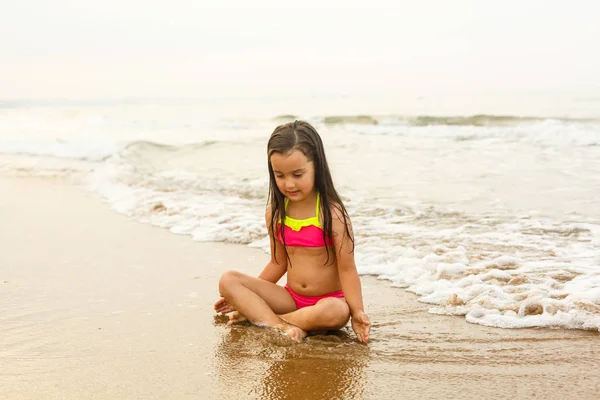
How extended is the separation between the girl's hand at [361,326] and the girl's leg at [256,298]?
431 millimetres

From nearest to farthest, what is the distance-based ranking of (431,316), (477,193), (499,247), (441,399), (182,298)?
(441,399) → (431,316) → (182,298) → (499,247) → (477,193)

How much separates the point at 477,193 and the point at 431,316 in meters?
4.80

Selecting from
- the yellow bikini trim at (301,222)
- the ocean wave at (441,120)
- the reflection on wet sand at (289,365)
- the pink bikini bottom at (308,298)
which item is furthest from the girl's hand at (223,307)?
the ocean wave at (441,120)

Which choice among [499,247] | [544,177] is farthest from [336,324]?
[544,177]

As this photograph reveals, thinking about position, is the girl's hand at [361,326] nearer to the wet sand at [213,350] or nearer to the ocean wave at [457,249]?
the wet sand at [213,350]

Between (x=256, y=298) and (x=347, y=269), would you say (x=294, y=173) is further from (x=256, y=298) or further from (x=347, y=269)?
(x=256, y=298)

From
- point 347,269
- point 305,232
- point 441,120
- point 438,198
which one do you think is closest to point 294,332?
point 347,269

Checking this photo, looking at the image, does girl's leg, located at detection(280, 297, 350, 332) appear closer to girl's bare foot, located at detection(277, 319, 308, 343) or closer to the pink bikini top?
girl's bare foot, located at detection(277, 319, 308, 343)

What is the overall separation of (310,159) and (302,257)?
578 mm

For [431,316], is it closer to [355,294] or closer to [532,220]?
[355,294]

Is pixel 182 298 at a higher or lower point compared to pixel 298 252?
lower

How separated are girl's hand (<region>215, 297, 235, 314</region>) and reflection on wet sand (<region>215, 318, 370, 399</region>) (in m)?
0.25

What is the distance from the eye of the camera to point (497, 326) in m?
3.71

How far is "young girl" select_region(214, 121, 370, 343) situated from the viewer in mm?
3527
